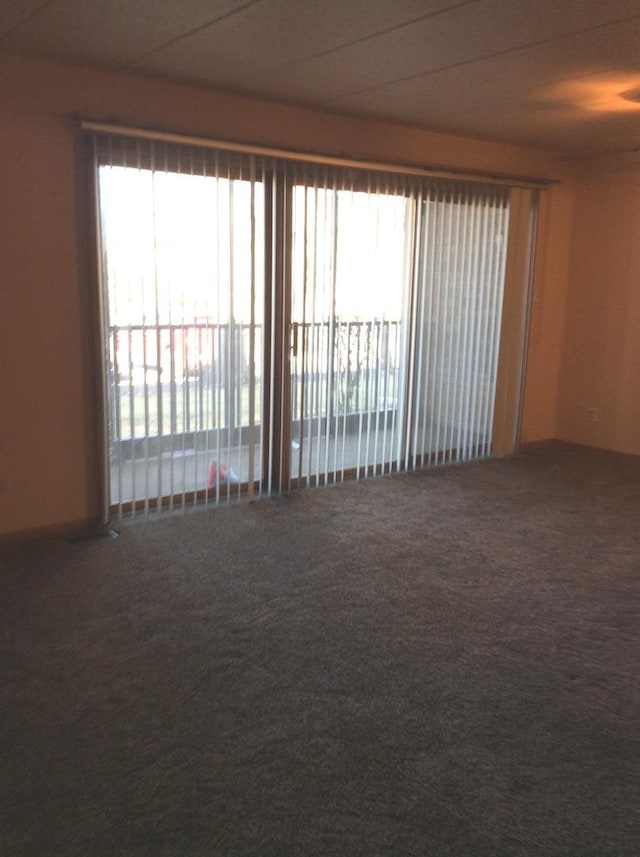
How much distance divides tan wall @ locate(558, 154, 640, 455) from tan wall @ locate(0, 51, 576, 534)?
2.76m

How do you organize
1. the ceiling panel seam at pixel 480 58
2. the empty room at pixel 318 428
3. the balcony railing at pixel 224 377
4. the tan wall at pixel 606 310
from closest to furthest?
the empty room at pixel 318 428
the ceiling panel seam at pixel 480 58
the balcony railing at pixel 224 377
the tan wall at pixel 606 310

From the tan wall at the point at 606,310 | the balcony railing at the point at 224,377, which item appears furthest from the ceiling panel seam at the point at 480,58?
the tan wall at the point at 606,310

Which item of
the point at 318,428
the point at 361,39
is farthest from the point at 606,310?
the point at 361,39

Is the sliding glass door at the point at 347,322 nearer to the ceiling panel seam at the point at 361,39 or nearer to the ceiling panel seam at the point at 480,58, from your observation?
the ceiling panel seam at the point at 480,58

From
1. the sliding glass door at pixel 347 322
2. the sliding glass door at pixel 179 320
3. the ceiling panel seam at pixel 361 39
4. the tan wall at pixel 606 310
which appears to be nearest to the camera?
the ceiling panel seam at pixel 361 39

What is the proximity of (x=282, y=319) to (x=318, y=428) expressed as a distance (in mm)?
751

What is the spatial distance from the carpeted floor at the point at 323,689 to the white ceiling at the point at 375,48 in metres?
2.32

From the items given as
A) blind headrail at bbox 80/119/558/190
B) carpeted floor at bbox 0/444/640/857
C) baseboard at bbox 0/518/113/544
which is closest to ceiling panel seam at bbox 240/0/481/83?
blind headrail at bbox 80/119/558/190

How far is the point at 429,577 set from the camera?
3.35m

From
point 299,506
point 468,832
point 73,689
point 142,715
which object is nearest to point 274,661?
point 142,715

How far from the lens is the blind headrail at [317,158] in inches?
138

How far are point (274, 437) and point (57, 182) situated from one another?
1.88m

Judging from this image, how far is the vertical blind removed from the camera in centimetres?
374

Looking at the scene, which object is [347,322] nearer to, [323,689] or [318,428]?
[318,428]
